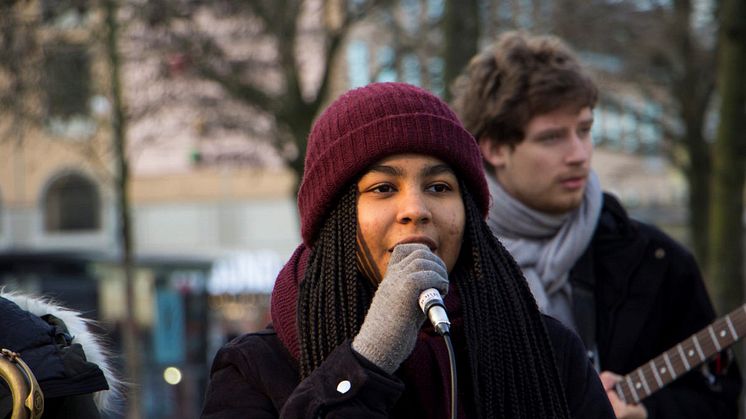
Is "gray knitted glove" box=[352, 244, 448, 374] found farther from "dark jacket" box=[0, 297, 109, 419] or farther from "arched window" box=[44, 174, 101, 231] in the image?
"arched window" box=[44, 174, 101, 231]

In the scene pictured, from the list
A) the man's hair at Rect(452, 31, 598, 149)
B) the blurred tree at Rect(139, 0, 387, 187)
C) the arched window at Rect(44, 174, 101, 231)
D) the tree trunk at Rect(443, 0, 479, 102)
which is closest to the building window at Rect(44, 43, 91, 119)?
the blurred tree at Rect(139, 0, 387, 187)

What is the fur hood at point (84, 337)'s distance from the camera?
289 cm

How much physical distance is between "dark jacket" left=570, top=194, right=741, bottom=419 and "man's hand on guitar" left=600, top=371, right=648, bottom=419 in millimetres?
87

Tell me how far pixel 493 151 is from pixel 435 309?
1.79m

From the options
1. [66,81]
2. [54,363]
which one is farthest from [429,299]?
[66,81]

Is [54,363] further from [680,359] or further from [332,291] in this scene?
[680,359]

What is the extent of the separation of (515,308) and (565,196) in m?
1.32

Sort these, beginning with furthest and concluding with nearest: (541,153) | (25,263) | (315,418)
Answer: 1. (25,263)
2. (541,153)
3. (315,418)

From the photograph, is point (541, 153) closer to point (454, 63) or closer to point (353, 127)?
point (353, 127)

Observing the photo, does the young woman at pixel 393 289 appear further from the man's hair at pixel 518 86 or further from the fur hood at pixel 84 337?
the man's hair at pixel 518 86

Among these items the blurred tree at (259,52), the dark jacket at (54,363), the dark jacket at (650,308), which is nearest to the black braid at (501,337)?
the dark jacket at (54,363)

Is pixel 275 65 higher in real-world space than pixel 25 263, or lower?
higher

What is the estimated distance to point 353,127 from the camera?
2.64 meters

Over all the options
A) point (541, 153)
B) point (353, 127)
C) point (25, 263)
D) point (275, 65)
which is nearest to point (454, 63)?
point (541, 153)
